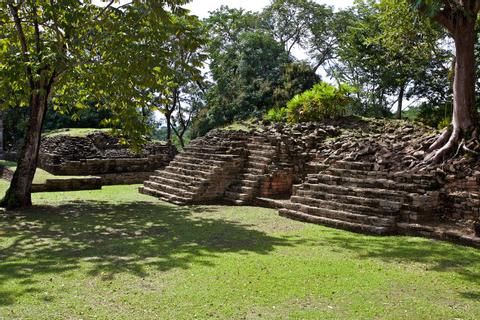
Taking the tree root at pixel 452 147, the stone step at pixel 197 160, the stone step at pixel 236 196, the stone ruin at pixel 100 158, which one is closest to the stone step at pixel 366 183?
the tree root at pixel 452 147

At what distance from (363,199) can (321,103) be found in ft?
20.9

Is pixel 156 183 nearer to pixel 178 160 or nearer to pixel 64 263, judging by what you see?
pixel 178 160

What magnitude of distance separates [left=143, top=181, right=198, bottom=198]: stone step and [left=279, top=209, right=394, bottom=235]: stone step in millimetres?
3049

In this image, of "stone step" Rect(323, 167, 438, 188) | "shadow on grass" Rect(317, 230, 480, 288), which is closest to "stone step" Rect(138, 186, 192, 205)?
"stone step" Rect(323, 167, 438, 188)

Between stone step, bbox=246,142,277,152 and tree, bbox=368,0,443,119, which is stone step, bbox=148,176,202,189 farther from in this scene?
tree, bbox=368,0,443,119

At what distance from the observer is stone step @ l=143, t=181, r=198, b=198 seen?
12.2 metres

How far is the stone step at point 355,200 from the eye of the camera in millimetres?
8266

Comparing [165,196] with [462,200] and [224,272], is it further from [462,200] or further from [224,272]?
[462,200]

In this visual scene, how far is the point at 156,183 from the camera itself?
14.1 m

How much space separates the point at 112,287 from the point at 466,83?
26.2 ft

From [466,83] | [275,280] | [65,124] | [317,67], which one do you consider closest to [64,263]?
[275,280]

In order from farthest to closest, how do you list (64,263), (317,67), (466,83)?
(317,67), (466,83), (64,263)

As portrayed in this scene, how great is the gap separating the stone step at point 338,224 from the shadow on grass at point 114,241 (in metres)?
1.25

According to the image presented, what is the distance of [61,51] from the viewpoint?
9.89 m
